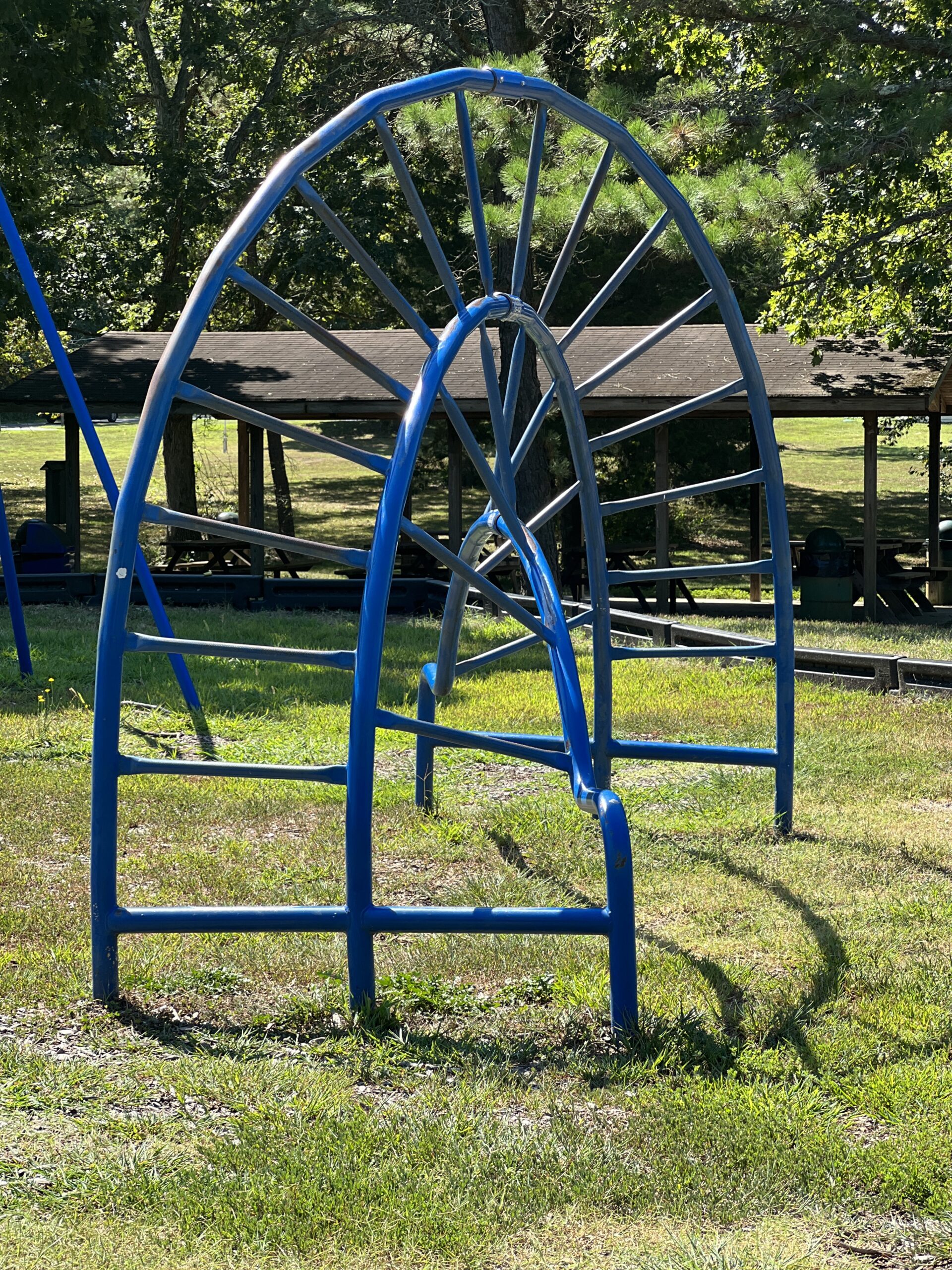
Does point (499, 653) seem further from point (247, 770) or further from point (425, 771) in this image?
point (247, 770)

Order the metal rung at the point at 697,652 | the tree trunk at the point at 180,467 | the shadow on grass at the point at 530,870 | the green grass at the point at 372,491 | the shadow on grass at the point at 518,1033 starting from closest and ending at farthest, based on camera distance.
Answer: the shadow on grass at the point at 518,1033 < the shadow on grass at the point at 530,870 < the metal rung at the point at 697,652 < the tree trunk at the point at 180,467 < the green grass at the point at 372,491

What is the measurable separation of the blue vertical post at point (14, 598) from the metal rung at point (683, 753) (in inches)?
203

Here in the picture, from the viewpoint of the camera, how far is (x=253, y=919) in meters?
3.86

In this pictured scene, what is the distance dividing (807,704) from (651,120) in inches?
309

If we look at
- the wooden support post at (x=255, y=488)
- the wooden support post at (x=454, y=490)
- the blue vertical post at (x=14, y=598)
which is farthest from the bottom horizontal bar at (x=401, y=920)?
the wooden support post at (x=255, y=488)

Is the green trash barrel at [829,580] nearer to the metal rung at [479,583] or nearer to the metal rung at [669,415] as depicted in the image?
the metal rung at [669,415]

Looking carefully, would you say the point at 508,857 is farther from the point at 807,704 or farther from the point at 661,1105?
the point at 807,704

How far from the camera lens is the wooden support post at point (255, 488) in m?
17.5

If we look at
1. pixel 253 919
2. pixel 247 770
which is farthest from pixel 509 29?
pixel 253 919

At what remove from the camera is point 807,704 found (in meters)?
9.05

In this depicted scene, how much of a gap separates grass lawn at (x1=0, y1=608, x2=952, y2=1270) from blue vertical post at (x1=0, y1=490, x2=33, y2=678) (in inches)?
96.1

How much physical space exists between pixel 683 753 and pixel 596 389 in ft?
34.3

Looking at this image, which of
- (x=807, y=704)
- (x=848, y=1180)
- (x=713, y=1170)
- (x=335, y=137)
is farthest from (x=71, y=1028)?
(x=807, y=704)

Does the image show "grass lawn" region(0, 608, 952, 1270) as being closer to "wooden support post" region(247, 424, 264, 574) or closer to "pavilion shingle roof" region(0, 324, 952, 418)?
"pavilion shingle roof" region(0, 324, 952, 418)
